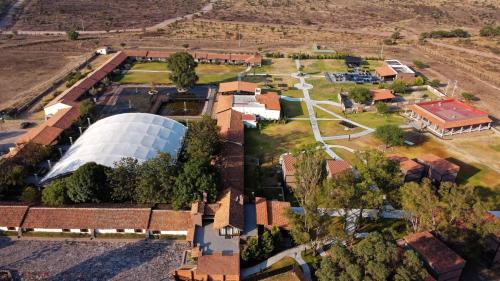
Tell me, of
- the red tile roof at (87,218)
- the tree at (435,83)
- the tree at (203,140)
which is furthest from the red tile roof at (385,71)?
the red tile roof at (87,218)

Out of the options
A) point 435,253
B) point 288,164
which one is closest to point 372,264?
point 435,253

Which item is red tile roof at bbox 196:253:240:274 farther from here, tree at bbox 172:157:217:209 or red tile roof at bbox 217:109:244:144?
red tile roof at bbox 217:109:244:144

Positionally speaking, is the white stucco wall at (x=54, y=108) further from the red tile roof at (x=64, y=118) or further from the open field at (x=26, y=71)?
the open field at (x=26, y=71)

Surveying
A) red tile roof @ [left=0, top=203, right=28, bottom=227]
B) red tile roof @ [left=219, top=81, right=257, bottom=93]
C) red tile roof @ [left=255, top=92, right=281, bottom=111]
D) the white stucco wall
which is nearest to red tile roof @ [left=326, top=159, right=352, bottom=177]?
red tile roof @ [left=255, top=92, right=281, bottom=111]

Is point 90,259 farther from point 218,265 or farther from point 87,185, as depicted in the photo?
point 218,265

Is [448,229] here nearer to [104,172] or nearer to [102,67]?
[104,172]
